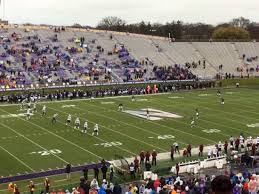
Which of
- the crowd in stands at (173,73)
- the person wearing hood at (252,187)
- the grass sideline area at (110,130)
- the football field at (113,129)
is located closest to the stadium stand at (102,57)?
the crowd in stands at (173,73)

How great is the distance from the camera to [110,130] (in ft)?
90.3

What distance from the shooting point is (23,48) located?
5528 cm

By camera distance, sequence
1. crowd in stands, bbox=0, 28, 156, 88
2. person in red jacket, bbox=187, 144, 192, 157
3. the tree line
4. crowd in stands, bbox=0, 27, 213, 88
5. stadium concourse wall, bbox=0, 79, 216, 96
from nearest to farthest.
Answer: person in red jacket, bbox=187, 144, 192, 157 < stadium concourse wall, bbox=0, 79, 216, 96 < crowd in stands, bbox=0, 28, 156, 88 < crowd in stands, bbox=0, 27, 213, 88 < the tree line

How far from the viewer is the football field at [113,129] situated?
2190 centimetres

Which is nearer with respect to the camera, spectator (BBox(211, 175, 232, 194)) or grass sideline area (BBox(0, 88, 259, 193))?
spectator (BBox(211, 175, 232, 194))

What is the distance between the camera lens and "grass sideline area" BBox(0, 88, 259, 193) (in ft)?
71.6

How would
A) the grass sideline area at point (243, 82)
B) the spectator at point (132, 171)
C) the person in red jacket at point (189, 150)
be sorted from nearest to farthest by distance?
the spectator at point (132, 171)
the person in red jacket at point (189, 150)
the grass sideline area at point (243, 82)

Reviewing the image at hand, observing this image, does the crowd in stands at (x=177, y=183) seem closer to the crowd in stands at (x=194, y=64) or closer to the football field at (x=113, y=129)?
the football field at (x=113, y=129)

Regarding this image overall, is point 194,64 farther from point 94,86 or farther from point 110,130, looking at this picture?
point 110,130

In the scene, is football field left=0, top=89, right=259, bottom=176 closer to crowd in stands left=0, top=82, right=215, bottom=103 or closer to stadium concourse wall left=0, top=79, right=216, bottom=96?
crowd in stands left=0, top=82, right=215, bottom=103

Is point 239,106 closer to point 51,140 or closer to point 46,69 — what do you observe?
point 51,140

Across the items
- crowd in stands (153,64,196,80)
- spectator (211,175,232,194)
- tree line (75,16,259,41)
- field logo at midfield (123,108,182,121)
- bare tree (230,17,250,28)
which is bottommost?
field logo at midfield (123,108,182,121)

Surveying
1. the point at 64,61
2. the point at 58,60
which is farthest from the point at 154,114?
the point at 64,61

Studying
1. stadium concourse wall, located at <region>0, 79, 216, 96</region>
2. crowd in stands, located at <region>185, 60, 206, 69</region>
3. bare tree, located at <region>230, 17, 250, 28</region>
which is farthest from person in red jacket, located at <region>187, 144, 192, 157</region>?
bare tree, located at <region>230, 17, 250, 28</region>
